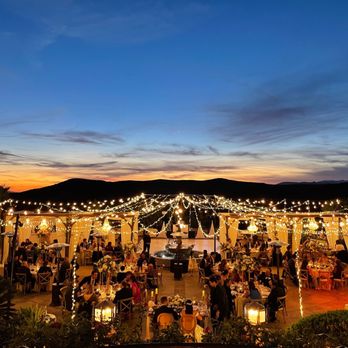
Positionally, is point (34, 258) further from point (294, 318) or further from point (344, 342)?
point (344, 342)

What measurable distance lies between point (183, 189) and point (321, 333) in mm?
42324

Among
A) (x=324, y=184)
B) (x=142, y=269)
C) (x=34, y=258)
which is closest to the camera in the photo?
(x=142, y=269)

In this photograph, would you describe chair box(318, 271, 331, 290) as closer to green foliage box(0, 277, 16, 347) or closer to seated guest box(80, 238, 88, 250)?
seated guest box(80, 238, 88, 250)

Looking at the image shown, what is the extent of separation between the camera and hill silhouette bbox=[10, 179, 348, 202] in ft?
132

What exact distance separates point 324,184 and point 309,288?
31952 mm

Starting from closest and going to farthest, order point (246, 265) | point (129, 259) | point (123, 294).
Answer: point (123, 294) → point (246, 265) → point (129, 259)

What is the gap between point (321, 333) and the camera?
18.0 ft

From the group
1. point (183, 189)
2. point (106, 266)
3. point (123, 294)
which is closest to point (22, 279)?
point (106, 266)

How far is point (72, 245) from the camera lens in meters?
16.3

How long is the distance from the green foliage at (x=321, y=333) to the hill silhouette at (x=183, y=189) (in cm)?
3330

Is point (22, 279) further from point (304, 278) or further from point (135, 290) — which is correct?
point (304, 278)

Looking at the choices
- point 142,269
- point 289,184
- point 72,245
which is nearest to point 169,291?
point 142,269

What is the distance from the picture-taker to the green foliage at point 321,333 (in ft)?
16.1

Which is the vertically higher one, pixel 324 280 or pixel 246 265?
pixel 246 265
